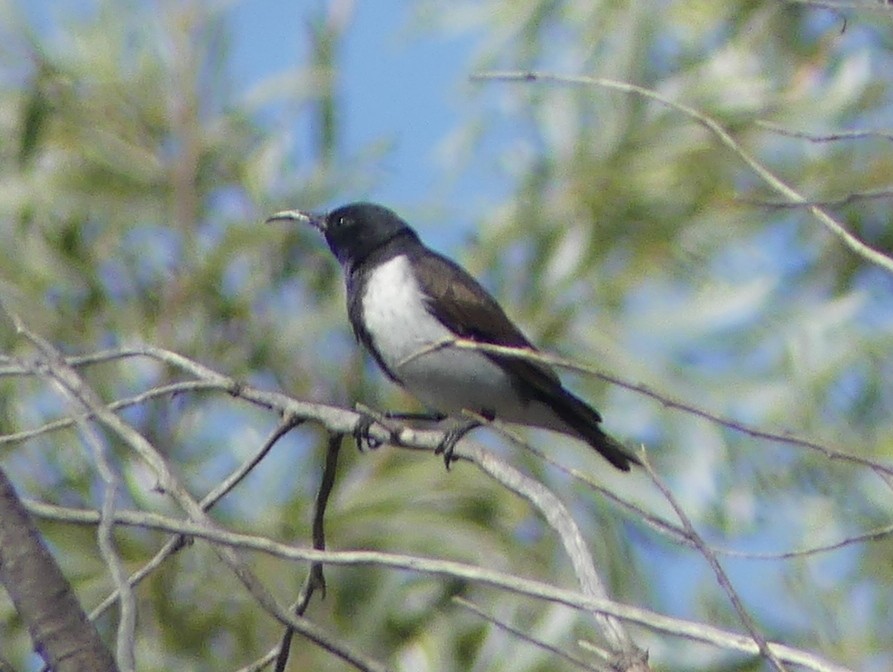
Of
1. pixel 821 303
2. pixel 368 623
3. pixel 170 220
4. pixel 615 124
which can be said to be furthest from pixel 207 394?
pixel 821 303

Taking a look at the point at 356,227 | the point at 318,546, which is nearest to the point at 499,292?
the point at 356,227

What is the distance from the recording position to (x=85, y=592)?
665 centimetres

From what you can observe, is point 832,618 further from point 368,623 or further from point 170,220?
point 170,220

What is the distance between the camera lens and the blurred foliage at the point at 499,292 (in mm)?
6719

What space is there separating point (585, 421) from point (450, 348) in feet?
1.74

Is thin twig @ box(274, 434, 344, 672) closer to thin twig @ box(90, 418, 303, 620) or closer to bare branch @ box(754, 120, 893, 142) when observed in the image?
thin twig @ box(90, 418, 303, 620)

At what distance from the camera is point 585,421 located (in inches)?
205

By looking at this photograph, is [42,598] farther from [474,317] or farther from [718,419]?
[474,317]

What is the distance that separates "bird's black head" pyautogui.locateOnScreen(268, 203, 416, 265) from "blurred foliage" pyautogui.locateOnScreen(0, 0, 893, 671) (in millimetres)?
1304

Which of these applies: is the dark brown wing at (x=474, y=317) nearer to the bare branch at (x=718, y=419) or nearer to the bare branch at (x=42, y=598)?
the bare branch at (x=718, y=419)

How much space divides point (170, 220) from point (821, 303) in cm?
308

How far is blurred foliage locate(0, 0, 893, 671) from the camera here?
672 cm

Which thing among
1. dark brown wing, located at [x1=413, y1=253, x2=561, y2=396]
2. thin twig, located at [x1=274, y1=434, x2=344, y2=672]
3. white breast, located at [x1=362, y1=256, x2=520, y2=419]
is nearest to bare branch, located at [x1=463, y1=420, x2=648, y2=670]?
thin twig, located at [x1=274, y1=434, x2=344, y2=672]

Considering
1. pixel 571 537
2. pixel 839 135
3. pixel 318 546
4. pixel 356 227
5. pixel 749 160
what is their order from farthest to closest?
pixel 356 227 → pixel 318 546 → pixel 839 135 → pixel 749 160 → pixel 571 537
